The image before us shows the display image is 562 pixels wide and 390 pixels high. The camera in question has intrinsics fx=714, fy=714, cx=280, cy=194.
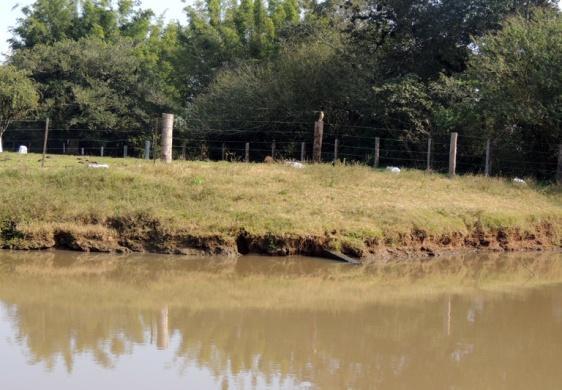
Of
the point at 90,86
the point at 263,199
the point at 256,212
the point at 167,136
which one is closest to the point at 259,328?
the point at 256,212

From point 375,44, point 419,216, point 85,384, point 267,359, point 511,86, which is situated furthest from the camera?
point 375,44

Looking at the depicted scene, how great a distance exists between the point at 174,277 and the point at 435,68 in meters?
16.7

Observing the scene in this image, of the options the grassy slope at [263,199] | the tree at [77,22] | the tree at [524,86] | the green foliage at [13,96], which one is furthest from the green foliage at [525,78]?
the tree at [77,22]

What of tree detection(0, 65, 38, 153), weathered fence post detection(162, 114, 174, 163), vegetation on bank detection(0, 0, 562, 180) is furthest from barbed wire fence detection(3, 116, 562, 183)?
weathered fence post detection(162, 114, 174, 163)

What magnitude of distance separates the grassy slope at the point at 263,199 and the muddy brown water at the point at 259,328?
35.4 inches

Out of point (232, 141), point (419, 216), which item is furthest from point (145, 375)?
point (232, 141)

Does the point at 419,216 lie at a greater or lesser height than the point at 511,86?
lesser

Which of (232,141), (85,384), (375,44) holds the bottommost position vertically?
(85,384)

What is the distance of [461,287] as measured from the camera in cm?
970

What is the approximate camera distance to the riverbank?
1112 cm

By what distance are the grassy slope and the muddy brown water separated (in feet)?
2.95

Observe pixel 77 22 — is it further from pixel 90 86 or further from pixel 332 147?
pixel 332 147

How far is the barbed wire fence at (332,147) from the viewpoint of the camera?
755 inches

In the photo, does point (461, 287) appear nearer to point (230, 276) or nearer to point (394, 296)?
point (394, 296)
